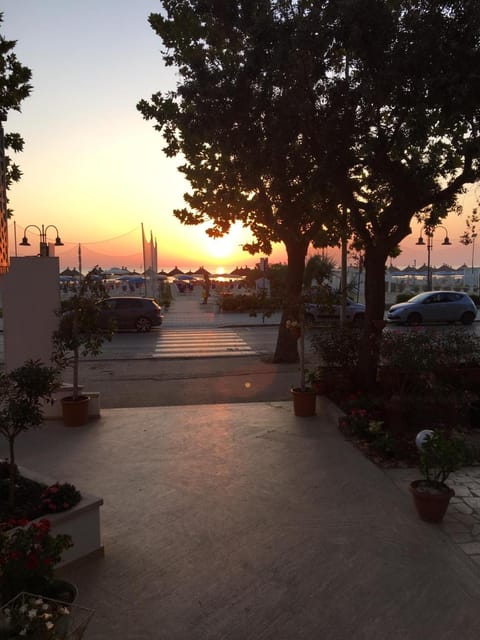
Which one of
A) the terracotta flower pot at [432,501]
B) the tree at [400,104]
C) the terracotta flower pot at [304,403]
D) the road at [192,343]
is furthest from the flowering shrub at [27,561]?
the road at [192,343]

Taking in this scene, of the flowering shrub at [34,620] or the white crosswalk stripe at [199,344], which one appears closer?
the flowering shrub at [34,620]

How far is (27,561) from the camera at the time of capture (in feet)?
10.1

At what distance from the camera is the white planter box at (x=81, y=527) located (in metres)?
4.14

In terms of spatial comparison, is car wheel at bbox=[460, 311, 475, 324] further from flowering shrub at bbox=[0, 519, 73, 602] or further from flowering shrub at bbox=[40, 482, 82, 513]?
flowering shrub at bbox=[0, 519, 73, 602]

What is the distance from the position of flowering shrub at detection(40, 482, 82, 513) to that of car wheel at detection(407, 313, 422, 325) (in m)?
22.0

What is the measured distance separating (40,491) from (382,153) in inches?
287

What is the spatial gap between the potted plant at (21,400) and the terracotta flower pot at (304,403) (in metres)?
4.98

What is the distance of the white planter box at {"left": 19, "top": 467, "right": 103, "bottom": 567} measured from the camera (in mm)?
4137

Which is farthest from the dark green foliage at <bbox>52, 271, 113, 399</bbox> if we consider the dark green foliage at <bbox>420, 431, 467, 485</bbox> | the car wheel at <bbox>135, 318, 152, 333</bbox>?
the car wheel at <bbox>135, 318, 152, 333</bbox>

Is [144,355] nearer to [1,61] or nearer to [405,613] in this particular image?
[1,61]

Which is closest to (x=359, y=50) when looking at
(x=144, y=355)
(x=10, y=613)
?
(x=10, y=613)

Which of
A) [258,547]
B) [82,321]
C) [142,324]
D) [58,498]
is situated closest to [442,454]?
[258,547]

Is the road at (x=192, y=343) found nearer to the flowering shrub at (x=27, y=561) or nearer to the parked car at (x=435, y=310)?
the parked car at (x=435, y=310)

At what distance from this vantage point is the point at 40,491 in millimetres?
4730
